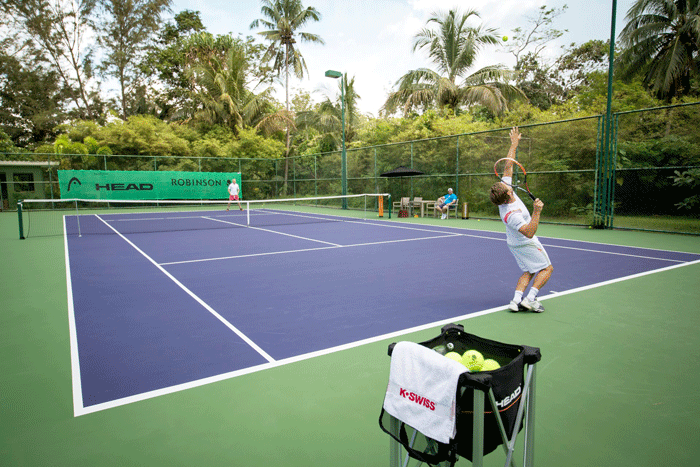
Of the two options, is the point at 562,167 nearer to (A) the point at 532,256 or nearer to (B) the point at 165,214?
(A) the point at 532,256

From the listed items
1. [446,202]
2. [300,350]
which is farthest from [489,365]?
[446,202]

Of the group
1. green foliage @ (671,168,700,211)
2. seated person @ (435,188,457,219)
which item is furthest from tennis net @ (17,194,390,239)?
green foliage @ (671,168,700,211)

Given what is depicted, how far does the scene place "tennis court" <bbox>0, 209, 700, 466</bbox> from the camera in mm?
2562

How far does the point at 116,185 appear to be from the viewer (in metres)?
22.5

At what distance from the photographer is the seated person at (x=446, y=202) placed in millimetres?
16438

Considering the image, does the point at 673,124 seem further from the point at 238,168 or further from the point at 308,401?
the point at 238,168

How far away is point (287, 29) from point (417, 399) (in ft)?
104

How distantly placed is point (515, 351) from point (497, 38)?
82.3 feet

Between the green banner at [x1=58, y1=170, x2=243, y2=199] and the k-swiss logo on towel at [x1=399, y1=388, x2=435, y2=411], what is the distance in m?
23.4

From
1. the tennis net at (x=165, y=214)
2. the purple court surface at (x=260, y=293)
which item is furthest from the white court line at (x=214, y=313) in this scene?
the tennis net at (x=165, y=214)

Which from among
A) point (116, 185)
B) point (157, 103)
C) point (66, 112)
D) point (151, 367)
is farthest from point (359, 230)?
point (66, 112)

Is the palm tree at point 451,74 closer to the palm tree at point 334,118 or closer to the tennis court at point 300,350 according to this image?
the palm tree at point 334,118

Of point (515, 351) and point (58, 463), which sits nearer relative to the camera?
point (515, 351)

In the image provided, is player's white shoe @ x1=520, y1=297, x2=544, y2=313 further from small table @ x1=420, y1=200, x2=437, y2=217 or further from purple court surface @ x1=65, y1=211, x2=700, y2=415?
small table @ x1=420, y1=200, x2=437, y2=217
